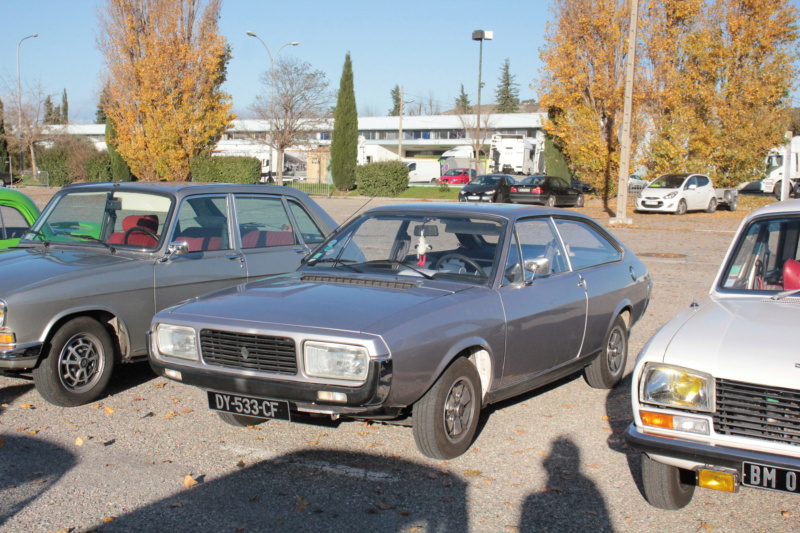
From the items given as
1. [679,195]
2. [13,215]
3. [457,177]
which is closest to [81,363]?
[13,215]

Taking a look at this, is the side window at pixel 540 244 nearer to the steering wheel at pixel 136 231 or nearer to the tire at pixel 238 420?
the tire at pixel 238 420

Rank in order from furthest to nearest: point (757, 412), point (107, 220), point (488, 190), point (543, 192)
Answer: point (488, 190) → point (543, 192) → point (107, 220) → point (757, 412)

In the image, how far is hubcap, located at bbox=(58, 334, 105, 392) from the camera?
589 cm

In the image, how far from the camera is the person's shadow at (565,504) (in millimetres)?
4066

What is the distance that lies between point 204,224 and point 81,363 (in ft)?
6.08

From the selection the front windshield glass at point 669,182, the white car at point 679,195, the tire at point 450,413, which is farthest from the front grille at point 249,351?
the front windshield glass at point 669,182

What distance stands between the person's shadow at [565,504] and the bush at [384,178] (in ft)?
135

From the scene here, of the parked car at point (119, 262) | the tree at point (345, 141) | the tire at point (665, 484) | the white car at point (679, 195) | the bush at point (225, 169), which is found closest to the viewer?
the tire at point (665, 484)

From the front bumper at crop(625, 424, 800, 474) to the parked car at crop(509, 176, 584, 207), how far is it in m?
31.7

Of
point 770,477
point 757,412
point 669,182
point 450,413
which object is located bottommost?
point 450,413

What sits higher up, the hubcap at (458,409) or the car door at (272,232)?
the car door at (272,232)

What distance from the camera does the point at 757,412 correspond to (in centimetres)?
364

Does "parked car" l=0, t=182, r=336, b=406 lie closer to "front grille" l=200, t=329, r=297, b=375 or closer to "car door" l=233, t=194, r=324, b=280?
"car door" l=233, t=194, r=324, b=280

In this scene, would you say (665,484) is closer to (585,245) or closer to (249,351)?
(249,351)
